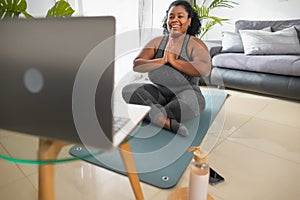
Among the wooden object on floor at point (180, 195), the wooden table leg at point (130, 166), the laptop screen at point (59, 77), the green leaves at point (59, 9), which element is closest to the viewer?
the laptop screen at point (59, 77)

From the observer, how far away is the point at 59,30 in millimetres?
494

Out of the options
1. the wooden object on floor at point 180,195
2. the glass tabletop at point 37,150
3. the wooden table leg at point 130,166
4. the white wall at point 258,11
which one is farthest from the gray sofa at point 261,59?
the glass tabletop at point 37,150

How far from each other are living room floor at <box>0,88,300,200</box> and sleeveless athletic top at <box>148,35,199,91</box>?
36 cm

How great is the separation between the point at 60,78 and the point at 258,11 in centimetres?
321

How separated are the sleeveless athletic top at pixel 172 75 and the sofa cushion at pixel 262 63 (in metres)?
0.84

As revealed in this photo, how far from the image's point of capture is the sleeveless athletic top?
1.69 meters

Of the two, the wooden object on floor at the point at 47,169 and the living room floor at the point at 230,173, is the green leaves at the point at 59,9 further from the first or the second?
the wooden object on floor at the point at 47,169

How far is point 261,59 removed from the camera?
2.26 meters

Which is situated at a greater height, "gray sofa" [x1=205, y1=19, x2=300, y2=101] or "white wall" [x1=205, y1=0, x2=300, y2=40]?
"white wall" [x1=205, y1=0, x2=300, y2=40]

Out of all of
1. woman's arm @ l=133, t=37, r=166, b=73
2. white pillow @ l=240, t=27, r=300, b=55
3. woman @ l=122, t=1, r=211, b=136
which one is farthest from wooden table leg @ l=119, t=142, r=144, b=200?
white pillow @ l=240, t=27, r=300, b=55

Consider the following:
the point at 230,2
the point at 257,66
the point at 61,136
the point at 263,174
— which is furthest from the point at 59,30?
the point at 230,2

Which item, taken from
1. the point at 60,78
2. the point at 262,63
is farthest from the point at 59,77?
the point at 262,63

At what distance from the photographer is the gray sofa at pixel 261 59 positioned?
2139 mm

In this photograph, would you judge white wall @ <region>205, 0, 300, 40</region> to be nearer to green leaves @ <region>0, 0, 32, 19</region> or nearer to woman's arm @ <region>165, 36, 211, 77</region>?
woman's arm @ <region>165, 36, 211, 77</region>
